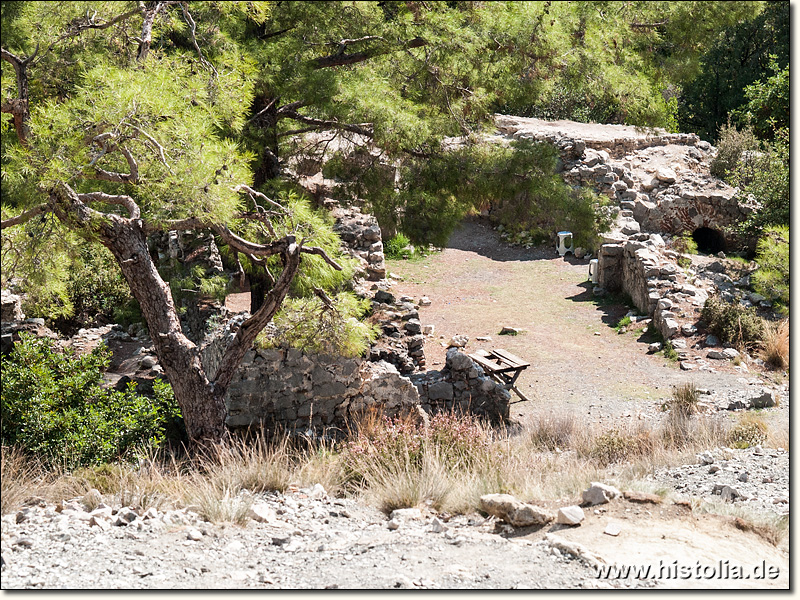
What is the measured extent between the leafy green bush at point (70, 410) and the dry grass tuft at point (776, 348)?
8.05 meters

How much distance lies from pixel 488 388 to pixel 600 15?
4252 millimetres

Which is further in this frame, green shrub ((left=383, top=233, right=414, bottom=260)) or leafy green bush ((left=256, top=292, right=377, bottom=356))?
green shrub ((left=383, top=233, right=414, bottom=260))

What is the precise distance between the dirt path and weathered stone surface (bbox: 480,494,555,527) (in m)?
4.99

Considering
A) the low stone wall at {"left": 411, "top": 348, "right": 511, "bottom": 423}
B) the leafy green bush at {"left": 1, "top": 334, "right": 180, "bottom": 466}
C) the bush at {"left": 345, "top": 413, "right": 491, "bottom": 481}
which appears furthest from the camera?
the low stone wall at {"left": 411, "top": 348, "right": 511, "bottom": 423}

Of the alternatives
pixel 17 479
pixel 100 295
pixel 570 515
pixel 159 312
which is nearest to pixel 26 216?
pixel 159 312

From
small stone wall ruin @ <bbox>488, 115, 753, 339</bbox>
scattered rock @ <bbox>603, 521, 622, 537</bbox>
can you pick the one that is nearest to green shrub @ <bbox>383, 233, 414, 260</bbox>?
small stone wall ruin @ <bbox>488, 115, 753, 339</bbox>

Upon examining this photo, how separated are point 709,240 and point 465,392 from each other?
11.0 metres

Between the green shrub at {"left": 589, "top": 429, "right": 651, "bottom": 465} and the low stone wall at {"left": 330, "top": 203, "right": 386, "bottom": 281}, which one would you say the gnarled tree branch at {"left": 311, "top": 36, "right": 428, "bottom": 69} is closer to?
the green shrub at {"left": 589, "top": 429, "right": 651, "bottom": 465}

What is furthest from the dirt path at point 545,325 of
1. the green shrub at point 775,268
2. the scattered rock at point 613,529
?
the scattered rock at point 613,529

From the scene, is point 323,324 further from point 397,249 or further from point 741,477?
point 397,249

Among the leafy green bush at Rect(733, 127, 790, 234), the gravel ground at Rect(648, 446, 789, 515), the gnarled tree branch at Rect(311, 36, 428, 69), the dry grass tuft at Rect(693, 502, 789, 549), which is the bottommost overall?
the gravel ground at Rect(648, 446, 789, 515)

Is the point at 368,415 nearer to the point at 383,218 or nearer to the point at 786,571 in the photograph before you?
the point at 383,218

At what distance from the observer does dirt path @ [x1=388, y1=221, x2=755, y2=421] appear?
10617 mm

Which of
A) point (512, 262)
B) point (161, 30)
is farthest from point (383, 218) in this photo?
point (512, 262)
